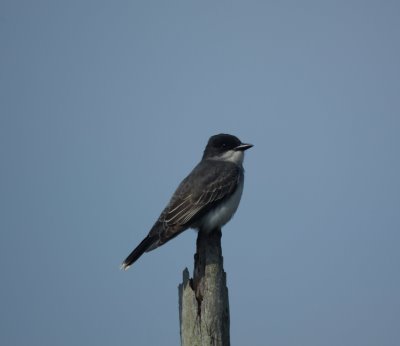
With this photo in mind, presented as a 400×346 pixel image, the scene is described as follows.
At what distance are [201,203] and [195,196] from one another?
0.19 metres

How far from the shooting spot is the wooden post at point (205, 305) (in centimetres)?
654

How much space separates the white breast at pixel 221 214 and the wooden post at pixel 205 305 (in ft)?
6.64

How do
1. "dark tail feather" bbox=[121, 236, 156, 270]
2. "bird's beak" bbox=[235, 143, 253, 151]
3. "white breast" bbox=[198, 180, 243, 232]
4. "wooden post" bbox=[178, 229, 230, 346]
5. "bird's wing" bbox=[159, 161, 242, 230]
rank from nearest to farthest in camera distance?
"wooden post" bbox=[178, 229, 230, 346] < "dark tail feather" bbox=[121, 236, 156, 270] < "white breast" bbox=[198, 180, 243, 232] < "bird's wing" bbox=[159, 161, 242, 230] < "bird's beak" bbox=[235, 143, 253, 151]

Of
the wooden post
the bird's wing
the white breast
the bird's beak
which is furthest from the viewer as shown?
the bird's beak

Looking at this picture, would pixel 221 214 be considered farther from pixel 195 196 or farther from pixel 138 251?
pixel 138 251

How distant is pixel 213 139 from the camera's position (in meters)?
11.6

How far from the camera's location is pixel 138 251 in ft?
31.1

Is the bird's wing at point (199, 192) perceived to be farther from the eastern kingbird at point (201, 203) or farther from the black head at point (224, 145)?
the black head at point (224, 145)

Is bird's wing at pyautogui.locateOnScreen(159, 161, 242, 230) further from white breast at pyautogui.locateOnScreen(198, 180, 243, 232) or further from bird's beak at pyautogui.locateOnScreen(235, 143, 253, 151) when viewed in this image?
bird's beak at pyautogui.locateOnScreen(235, 143, 253, 151)

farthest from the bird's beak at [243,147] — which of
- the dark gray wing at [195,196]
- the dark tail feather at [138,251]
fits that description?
the dark tail feather at [138,251]

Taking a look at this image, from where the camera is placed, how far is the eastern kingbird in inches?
376

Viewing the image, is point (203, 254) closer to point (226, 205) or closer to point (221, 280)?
point (221, 280)

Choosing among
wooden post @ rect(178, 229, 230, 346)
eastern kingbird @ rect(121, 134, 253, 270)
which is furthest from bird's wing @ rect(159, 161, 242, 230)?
wooden post @ rect(178, 229, 230, 346)

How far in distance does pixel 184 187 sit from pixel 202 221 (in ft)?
2.97
